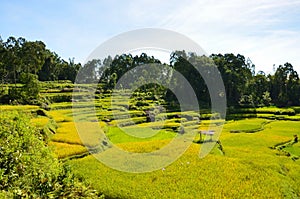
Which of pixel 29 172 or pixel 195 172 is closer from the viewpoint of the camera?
pixel 29 172

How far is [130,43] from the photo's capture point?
31.3 feet

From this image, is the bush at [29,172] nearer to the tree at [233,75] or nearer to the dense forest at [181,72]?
the dense forest at [181,72]

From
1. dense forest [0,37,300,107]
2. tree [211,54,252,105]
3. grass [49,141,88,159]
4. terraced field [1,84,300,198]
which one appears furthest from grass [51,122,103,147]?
tree [211,54,252,105]

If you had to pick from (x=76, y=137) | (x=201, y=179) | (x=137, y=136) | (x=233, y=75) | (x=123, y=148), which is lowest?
(x=201, y=179)

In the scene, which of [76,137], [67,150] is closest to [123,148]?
[67,150]

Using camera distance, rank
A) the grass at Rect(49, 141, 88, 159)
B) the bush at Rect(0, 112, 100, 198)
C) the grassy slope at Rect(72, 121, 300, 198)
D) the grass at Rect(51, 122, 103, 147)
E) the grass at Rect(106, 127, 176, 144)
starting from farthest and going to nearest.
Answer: the grass at Rect(106, 127, 176, 144)
the grass at Rect(51, 122, 103, 147)
the grass at Rect(49, 141, 88, 159)
the grassy slope at Rect(72, 121, 300, 198)
the bush at Rect(0, 112, 100, 198)

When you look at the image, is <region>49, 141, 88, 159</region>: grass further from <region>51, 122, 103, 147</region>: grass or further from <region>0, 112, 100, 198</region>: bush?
<region>0, 112, 100, 198</region>: bush

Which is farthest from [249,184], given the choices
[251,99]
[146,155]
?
[251,99]

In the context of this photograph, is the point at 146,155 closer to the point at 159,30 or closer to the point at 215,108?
the point at 159,30

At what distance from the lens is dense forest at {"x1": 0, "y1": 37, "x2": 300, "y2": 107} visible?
3094 centimetres

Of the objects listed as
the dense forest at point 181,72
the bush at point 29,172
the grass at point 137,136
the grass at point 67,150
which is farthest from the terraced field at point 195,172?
the dense forest at point 181,72

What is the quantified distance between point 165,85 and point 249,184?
105ft

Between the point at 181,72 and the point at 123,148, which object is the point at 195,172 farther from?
the point at 181,72

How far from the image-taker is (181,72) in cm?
3834
